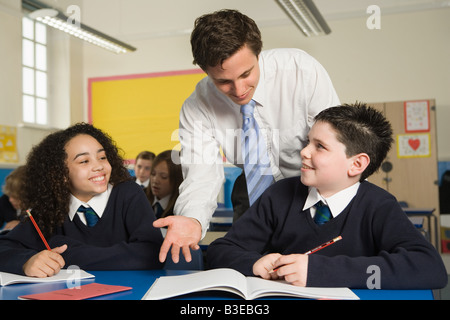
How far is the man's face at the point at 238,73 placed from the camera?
135 cm

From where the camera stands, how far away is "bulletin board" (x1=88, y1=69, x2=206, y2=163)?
2.94 metres

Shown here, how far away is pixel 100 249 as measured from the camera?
1.32 meters

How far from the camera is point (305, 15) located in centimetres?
396

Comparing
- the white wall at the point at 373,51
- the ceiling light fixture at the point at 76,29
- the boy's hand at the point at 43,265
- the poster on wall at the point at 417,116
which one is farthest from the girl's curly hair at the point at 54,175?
the poster on wall at the point at 417,116

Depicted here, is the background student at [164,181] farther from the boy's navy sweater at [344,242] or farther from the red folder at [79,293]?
the red folder at [79,293]

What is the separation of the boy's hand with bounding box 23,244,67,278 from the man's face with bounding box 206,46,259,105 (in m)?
0.65

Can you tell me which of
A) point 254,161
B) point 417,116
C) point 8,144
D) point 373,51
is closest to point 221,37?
point 254,161

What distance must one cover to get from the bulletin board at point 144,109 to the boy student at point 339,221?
1.49 meters

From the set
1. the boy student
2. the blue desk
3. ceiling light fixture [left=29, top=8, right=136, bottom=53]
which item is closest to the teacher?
the boy student

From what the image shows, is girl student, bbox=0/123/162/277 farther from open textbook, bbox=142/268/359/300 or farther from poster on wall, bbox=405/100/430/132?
poster on wall, bbox=405/100/430/132

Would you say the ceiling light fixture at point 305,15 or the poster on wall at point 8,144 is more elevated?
the ceiling light fixture at point 305,15

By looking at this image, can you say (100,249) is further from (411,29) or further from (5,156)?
(5,156)

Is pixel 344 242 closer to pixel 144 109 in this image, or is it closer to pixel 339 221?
pixel 339 221
